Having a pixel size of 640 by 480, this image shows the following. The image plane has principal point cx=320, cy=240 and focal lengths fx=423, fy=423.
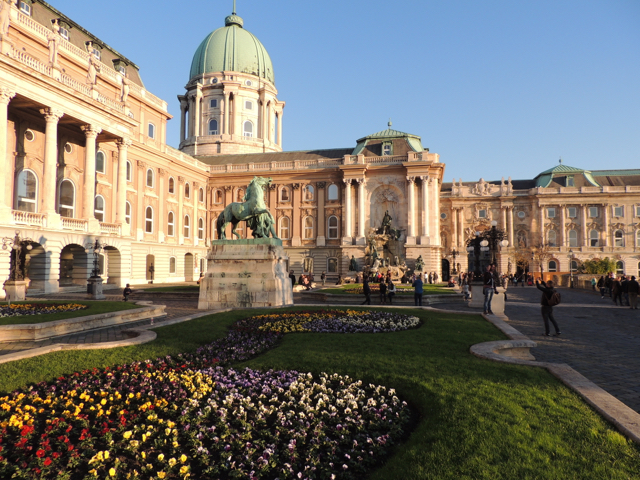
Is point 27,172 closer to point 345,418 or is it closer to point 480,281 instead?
point 480,281

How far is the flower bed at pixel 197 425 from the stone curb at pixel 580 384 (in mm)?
2504

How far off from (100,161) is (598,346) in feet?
140

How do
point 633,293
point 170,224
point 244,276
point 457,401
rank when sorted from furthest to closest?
point 170,224 < point 633,293 < point 244,276 < point 457,401

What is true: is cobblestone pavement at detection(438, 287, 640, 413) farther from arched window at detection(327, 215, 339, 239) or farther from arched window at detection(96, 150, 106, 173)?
arched window at detection(327, 215, 339, 239)

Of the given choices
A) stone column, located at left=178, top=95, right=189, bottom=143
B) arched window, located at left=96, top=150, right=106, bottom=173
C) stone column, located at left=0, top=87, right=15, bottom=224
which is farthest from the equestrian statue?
stone column, located at left=178, top=95, right=189, bottom=143

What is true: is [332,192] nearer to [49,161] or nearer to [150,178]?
[150,178]

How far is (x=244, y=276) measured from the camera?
19.4 meters

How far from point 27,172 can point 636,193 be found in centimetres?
8841

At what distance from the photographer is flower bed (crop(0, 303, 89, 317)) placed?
1579cm

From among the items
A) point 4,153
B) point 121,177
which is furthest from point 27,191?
point 121,177

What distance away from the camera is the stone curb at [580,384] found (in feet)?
16.5

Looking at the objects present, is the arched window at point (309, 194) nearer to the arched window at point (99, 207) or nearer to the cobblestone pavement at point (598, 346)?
the arched window at point (99, 207)

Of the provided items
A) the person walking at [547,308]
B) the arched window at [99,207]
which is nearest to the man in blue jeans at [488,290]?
the person walking at [547,308]

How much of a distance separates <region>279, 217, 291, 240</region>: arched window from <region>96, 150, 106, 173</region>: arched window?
2662 cm
